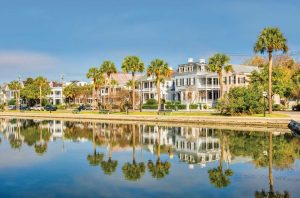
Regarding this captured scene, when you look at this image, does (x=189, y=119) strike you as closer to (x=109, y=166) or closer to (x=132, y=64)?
(x=132, y=64)

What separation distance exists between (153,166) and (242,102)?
37237 millimetres

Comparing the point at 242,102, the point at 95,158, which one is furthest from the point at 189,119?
the point at 95,158

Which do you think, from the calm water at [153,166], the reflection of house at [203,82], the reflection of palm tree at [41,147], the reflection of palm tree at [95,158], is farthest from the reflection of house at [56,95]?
the reflection of palm tree at [95,158]

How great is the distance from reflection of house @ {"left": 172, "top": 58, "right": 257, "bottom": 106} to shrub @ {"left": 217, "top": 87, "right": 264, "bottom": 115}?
31146mm

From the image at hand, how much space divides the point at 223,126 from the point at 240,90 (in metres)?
10.8

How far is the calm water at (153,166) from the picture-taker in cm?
1886

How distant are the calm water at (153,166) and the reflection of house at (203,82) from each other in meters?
52.5

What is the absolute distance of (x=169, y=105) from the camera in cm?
8669

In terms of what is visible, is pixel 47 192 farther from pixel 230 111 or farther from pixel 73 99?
pixel 73 99

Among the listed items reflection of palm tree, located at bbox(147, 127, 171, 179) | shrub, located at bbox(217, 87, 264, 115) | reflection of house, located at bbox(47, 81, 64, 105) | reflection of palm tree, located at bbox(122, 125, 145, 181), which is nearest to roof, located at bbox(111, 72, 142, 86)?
reflection of house, located at bbox(47, 81, 64, 105)

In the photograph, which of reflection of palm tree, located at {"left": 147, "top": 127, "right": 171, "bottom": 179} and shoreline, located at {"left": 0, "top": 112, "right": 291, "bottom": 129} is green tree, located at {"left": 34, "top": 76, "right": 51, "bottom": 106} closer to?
shoreline, located at {"left": 0, "top": 112, "right": 291, "bottom": 129}

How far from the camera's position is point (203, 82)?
97188 millimetres

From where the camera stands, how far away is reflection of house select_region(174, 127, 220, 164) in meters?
28.8

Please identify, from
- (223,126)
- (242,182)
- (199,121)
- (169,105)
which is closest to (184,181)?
(242,182)
